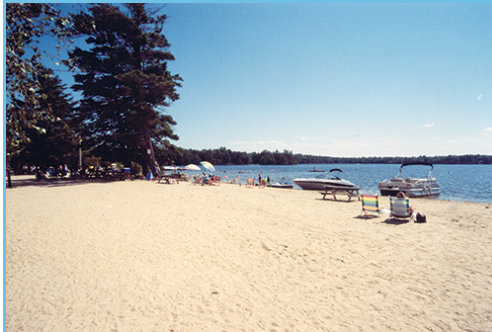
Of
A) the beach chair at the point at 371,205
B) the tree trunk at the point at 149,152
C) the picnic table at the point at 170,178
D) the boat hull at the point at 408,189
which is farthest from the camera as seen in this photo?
the tree trunk at the point at 149,152

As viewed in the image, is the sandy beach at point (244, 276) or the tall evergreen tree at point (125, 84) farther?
the tall evergreen tree at point (125, 84)

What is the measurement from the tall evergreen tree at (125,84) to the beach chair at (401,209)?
68.3 feet

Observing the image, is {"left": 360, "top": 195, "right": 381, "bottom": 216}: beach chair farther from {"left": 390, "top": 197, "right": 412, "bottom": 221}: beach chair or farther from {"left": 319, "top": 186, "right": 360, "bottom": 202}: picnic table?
{"left": 319, "top": 186, "right": 360, "bottom": 202}: picnic table

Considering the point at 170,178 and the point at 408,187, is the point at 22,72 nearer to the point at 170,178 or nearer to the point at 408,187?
the point at 170,178

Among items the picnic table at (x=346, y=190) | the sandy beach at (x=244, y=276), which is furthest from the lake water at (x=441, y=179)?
the sandy beach at (x=244, y=276)

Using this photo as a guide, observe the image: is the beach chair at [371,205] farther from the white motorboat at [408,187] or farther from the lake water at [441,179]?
the lake water at [441,179]

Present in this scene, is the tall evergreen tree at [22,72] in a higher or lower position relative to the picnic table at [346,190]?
higher

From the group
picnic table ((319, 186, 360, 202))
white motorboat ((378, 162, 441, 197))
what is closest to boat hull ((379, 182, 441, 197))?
white motorboat ((378, 162, 441, 197))

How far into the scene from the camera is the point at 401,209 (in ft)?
31.3

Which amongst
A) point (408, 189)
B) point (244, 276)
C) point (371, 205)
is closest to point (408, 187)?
point (408, 189)

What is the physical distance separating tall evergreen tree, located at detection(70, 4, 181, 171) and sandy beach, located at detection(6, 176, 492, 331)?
16504mm

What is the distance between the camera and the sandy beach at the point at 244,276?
3.53 m

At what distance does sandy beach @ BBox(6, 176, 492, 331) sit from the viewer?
3.53 m

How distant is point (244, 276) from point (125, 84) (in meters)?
23.5
